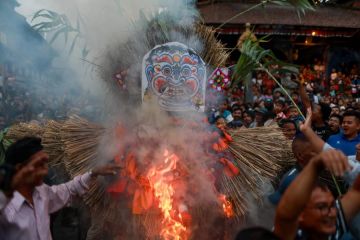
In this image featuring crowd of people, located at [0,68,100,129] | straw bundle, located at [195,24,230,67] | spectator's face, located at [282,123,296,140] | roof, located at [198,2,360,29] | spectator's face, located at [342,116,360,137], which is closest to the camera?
straw bundle, located at [195,24,230,67]

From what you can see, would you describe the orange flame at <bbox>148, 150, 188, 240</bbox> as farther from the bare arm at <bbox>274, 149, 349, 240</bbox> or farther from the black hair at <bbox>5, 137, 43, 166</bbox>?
the bare arm at <bbox>274, 149, 349, 240</bbox>

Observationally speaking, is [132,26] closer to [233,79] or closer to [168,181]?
[233,79]

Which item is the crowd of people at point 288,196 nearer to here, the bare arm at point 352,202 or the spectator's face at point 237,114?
the bare arm at point 352,202

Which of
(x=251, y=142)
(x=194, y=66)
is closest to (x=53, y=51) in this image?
(x=194, y=66)

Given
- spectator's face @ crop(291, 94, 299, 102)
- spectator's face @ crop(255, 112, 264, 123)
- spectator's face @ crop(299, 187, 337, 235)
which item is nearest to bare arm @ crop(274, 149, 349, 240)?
spectator's face @ crop(299, 187, 337, 235)

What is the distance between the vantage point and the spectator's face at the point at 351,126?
4273 mm

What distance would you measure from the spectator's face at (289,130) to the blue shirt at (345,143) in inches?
14.9

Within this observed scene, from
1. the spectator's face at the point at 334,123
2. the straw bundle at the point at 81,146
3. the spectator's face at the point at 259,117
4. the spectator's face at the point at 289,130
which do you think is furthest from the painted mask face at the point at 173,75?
the spectator's face at the point at 259,117

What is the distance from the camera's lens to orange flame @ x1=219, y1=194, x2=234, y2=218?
10.8ft

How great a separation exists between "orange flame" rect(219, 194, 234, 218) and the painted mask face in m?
0.73

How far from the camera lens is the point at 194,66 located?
3.39 metres

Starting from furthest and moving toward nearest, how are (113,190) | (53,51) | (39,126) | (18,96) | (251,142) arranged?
(18,96), (53,51), (39,126), (251,142), (113,190)

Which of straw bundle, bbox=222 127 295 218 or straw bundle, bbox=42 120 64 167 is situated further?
straw bundle, bbox=42 120 64 167

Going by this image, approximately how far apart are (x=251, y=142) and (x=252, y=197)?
439mm
